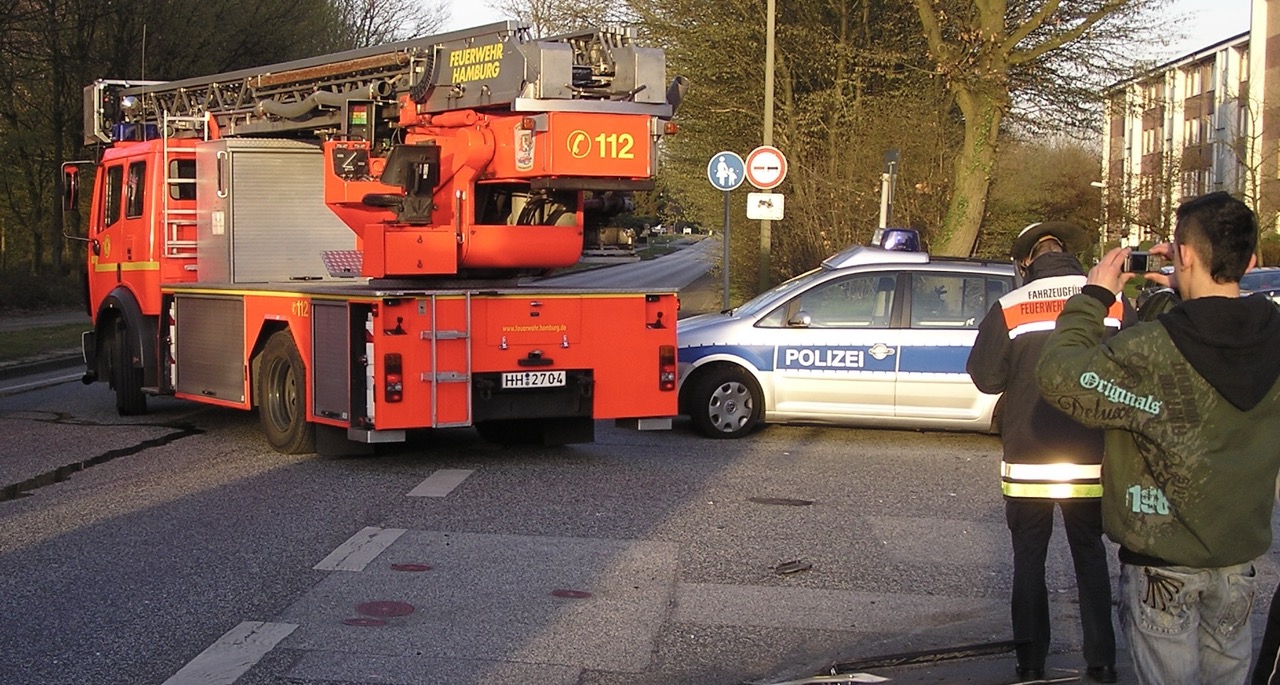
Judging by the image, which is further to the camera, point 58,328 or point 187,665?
point 58,328

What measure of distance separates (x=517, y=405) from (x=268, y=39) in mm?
25142

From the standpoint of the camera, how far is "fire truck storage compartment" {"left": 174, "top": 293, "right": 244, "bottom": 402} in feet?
39.6

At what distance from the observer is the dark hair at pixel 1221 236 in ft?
12.1

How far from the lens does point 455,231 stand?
1117 cm

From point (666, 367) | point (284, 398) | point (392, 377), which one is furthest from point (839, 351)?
point (284, 398)

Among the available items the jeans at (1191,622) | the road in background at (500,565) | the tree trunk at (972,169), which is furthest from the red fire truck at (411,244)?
the tree trunk at (972,169)

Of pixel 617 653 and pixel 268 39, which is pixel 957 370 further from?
pixel 268 39

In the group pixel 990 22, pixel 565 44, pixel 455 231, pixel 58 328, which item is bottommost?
pixel 58 328

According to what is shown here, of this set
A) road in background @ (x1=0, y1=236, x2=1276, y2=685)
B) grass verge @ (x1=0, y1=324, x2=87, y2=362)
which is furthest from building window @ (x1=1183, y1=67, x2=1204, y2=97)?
road in background @ (x1=0, y1=236, x2=1276, y2=685)

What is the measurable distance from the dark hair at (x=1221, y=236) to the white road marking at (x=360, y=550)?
194 inches

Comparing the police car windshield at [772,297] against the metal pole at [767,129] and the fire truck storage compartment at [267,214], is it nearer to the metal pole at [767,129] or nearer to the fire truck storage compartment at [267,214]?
the fire truck storage compartment at [267,214]

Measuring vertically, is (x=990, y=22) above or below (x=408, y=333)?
above

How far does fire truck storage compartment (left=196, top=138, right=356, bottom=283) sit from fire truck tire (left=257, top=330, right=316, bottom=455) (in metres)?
1.69

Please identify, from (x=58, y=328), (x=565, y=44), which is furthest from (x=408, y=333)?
(x=58, y=328)
